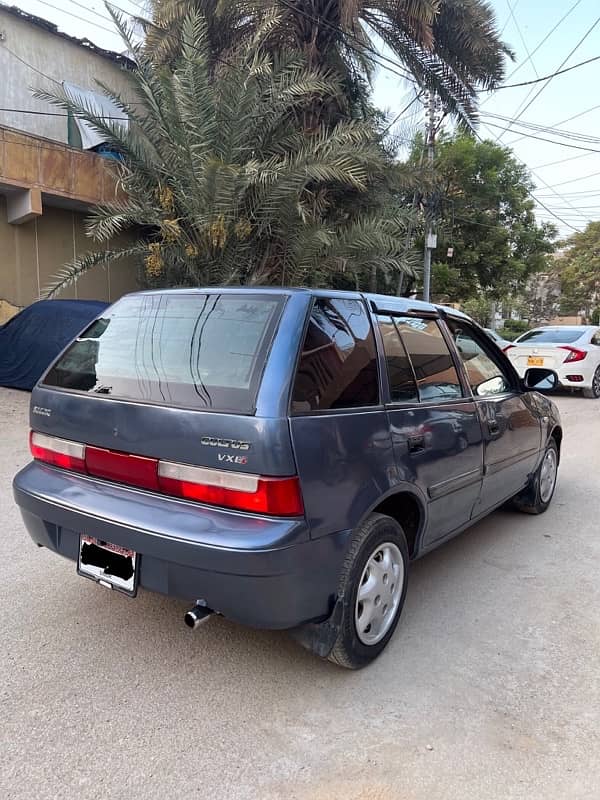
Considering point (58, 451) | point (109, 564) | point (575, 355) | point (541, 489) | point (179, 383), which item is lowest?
point (541, 489)

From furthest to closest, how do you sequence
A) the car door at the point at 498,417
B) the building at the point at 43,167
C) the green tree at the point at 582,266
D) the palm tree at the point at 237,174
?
the green tree at the point at 582,266, the building at the point at 43,167, the palm tree at the point at 237,174, the car door at the point at 498,417

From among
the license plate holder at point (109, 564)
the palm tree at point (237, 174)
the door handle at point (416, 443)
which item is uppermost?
the palm tree at point (237, 174)

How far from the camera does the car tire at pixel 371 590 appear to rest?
8.37ft

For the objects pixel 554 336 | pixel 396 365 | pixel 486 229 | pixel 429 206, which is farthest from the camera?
pixel 486 229

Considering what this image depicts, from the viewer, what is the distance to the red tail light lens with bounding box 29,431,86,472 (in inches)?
110

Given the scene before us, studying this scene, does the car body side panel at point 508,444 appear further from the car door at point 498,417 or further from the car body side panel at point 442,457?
the car body side panel at point 442,457

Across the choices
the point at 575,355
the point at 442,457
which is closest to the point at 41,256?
the point at 575,355

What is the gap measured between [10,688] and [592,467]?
607cm

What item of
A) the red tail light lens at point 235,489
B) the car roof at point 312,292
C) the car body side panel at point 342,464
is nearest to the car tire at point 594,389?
the car roof at point 312,292

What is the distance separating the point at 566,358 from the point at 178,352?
35.0 feet

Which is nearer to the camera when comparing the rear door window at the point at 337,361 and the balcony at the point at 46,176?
the rear door window at the point at 337,361

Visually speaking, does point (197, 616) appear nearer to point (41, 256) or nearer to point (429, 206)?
point (429, 206)

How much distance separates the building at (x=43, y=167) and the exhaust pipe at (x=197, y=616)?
11377 mm

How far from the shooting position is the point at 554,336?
1247cm
